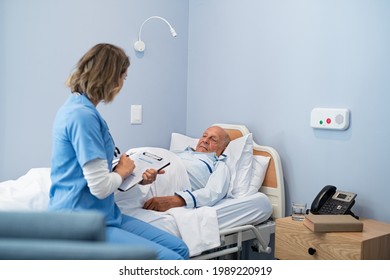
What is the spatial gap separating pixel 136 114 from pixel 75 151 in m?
1.49

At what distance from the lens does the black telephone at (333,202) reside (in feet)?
7.54

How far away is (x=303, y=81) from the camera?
2.73 m

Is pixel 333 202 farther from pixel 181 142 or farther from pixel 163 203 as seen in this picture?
pixel 181 142

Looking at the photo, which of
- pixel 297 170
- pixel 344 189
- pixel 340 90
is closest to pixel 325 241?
pixel 344 189

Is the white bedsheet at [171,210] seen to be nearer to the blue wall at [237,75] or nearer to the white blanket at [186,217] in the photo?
the white blanket at [186,217]

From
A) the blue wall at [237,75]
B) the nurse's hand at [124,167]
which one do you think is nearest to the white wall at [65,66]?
the blue wall at [237,75]

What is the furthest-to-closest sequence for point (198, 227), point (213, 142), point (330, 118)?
point (213, 142) → point (330, 118) → point (198, 227)

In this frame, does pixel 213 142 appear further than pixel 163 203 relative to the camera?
Yes

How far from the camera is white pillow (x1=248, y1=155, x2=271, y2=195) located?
277cm

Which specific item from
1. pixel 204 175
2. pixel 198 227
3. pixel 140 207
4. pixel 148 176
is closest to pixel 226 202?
pixel 204 175

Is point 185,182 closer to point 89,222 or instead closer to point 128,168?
point 128,168

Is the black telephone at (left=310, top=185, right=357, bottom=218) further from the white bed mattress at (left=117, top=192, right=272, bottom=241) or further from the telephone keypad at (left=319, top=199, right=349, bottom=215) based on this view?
the white bed mattress at (left=117, top=192, right=272, bottom=241)

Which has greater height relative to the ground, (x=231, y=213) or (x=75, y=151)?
(x=75, y=151)

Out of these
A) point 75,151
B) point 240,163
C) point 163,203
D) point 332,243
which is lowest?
point 332,243
